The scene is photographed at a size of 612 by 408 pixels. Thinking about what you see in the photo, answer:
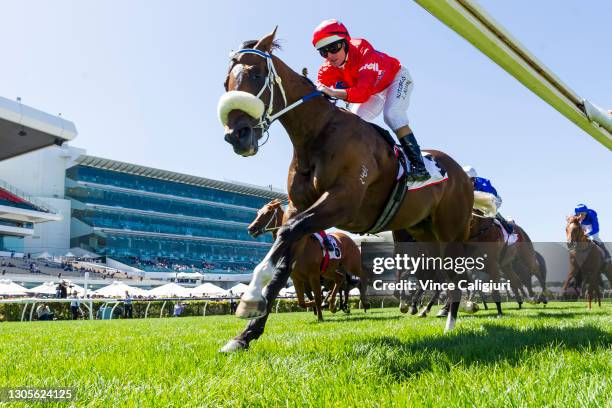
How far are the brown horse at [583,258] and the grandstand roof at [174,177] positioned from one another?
276ft

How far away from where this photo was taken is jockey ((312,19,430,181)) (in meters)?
4.91

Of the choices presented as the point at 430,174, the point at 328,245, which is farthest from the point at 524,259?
the point at 430,174

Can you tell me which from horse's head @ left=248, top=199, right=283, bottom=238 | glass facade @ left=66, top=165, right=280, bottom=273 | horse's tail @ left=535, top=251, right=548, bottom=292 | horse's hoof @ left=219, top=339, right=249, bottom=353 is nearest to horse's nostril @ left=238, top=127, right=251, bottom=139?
horse's hoof @ left=219, top=339, right=249, bottom=353

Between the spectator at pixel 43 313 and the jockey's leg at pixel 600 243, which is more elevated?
the jockey's leg at pixel 600 243

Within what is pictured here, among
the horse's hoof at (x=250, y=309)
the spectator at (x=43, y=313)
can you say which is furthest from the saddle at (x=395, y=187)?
the spectator at (x=43, y=313)

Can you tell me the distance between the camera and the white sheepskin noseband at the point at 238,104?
12.3ft

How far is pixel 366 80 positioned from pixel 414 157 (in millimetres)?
920

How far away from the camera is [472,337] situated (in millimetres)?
4547

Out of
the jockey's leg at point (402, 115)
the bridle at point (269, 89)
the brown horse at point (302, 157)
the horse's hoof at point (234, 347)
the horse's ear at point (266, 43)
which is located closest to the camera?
the brown horse at point (302, 157)

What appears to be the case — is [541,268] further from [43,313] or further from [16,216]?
[16,216]

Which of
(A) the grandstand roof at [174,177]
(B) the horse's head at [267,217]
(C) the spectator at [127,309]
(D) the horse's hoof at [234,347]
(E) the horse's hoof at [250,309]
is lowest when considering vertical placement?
(C) the spectator at [127,309]

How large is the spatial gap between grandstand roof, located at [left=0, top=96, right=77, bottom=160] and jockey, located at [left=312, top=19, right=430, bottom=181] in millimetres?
38048

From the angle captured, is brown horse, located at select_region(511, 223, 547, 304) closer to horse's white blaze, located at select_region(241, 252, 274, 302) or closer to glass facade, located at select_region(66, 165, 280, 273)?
horse's white blaze, located at select_region(241, 252, 274, 302)

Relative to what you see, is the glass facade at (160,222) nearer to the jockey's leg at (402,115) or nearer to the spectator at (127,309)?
the spectator at (127,309)
